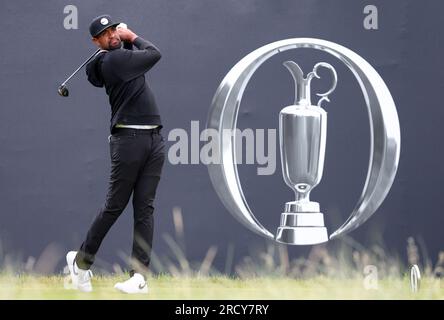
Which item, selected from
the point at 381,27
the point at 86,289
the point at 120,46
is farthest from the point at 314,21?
the point at 86,289

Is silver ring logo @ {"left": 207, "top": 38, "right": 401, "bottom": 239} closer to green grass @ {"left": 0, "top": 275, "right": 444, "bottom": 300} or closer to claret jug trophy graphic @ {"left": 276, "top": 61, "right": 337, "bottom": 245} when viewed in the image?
claret jug trophy graphic @ {"left": 276, "top": 61, "right": 337, "bottom": 245}

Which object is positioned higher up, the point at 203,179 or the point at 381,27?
the point at 381,27

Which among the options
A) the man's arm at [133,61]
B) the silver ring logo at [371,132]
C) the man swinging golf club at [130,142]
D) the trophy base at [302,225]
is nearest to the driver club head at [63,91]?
the man swinging golf club at [130,142]

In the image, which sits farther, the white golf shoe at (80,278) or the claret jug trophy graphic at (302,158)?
the white golf shoe at (80,278)

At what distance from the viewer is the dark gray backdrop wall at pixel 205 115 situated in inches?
213

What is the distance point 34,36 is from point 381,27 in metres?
2.03

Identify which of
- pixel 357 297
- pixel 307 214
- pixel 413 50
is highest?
pixel 413 50

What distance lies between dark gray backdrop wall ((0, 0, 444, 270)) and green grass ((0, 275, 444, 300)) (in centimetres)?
16

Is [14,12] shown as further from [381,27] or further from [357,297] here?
[357,297]

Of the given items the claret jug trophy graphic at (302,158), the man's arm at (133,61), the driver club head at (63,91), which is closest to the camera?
the claret jug trophy graphic at (302,158)

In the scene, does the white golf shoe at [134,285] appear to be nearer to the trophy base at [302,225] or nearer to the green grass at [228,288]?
the green grass at [228,288]

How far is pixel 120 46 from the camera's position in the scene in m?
4.84

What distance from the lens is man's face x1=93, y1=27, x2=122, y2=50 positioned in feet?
15.8

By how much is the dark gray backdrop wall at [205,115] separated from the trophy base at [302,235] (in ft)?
1.68
